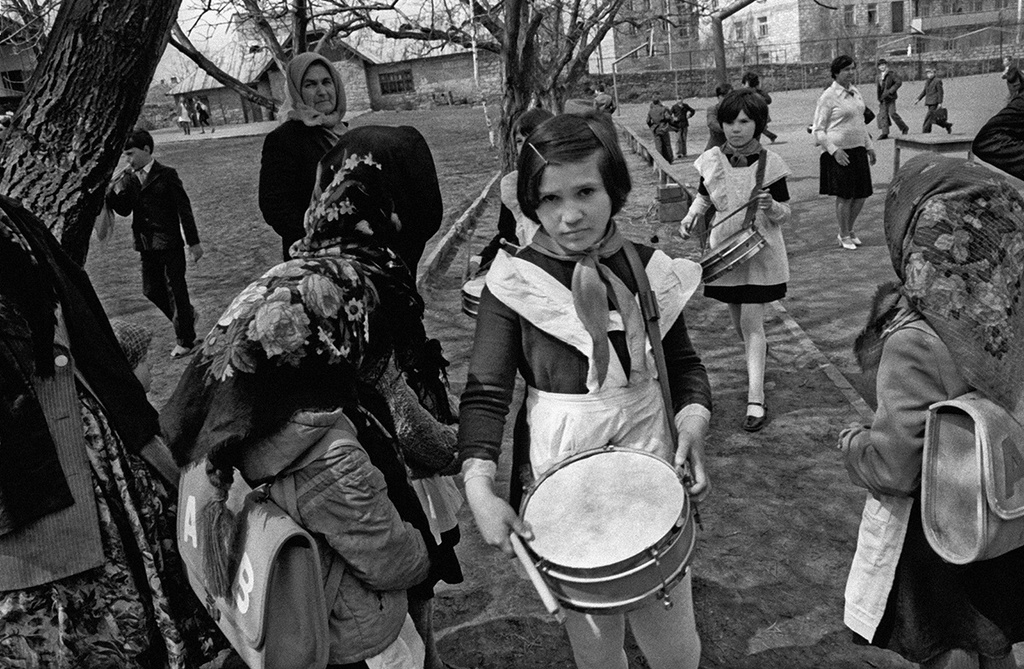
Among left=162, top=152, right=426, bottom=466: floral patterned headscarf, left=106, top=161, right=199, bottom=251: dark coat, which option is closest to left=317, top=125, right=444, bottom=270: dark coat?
left=162, top=152, right=426, bottom=466: floral patterned headscarf

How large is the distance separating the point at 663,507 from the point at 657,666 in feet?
1.87

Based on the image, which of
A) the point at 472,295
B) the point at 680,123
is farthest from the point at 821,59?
the point at 472,295

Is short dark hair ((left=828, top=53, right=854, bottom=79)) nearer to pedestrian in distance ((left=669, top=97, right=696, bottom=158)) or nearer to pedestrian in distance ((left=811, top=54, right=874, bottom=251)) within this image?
pedestrian in distance ((left=811, top=54, right=874, bottom=251))

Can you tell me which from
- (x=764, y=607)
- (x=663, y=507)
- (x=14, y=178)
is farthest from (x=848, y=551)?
(x=14, y=178)

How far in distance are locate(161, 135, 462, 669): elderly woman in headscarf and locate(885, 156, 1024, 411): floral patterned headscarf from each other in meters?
1.26

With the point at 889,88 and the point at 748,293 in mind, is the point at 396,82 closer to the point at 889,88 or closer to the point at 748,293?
the point at 889,88

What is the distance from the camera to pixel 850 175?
8070 mm

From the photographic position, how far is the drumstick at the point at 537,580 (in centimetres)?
161

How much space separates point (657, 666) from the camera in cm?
217

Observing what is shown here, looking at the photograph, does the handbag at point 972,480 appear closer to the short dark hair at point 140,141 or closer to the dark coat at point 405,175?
the dark coat at point 405,175

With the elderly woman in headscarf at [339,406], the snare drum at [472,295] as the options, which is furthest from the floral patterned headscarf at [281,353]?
the snare drum at [472,295]

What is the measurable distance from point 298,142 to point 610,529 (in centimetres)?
290

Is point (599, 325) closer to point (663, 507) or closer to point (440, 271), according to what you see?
point (663, 507)

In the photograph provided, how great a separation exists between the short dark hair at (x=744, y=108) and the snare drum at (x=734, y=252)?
60cm
